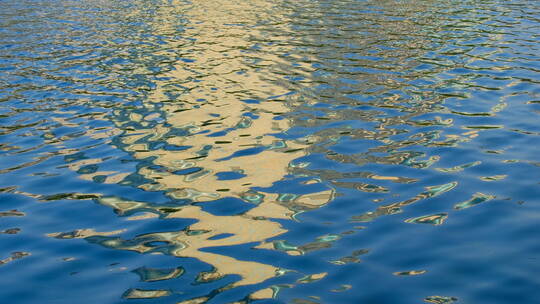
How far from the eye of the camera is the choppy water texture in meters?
6.57

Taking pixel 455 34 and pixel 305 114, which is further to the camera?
pixel 455 34

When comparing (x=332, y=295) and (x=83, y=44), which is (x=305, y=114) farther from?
(x=83, y=44)

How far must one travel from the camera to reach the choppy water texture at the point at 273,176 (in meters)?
6.57

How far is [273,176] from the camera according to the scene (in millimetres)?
9859

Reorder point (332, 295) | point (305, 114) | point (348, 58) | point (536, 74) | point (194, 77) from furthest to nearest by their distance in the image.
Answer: point (348, 58) → point (194, 77) → point (536, 74) → point (305, 114) → point (332, 295)

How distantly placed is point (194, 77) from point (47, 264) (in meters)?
12.1

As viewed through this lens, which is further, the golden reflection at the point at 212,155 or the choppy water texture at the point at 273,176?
the golden reflection at the point at 212,155

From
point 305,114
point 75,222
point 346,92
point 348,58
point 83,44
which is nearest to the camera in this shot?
point 75,222

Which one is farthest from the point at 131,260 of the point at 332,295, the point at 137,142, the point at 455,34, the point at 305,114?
the point at 455,34

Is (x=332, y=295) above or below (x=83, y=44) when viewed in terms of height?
below

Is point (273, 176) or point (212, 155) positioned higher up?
point (212, 155)

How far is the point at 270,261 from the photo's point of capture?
6.92 m

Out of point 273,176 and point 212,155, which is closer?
point 273,176

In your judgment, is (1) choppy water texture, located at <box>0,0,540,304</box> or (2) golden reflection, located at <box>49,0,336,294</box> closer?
(1) choppy water texture, located at <box>0,0,540,304</box>
